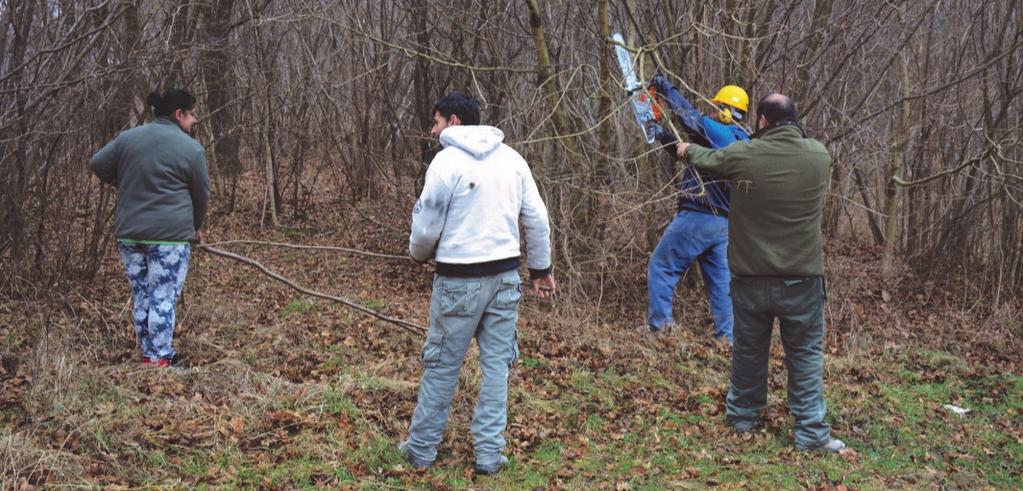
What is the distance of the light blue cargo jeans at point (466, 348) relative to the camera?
172 inches

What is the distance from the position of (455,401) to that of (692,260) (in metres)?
2.67

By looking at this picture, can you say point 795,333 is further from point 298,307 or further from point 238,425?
point 298,307

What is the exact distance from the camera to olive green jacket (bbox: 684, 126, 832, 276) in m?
5.11

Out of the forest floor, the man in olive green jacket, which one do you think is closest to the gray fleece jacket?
the forest floor

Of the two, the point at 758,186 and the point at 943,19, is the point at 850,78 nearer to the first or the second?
the point at 943,19

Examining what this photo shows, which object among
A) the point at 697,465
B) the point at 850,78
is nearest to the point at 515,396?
the point at 697,465

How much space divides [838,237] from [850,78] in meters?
3.24

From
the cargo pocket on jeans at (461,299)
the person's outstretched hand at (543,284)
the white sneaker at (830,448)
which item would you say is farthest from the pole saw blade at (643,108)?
the cargo pocket on jeans at (461,299)

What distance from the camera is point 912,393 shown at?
21.7ft

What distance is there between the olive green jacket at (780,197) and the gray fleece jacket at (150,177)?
3.40 meters

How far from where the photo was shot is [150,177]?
5.64 meters

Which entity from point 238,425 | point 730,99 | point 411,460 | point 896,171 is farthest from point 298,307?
point 896,171

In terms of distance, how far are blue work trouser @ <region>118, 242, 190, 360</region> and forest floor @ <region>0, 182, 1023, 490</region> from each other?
0.24 meters

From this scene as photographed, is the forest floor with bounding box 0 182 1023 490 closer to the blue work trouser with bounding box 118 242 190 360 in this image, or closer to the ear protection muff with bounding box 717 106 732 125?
the blue work trouser with bounding box 118 242 190 360
